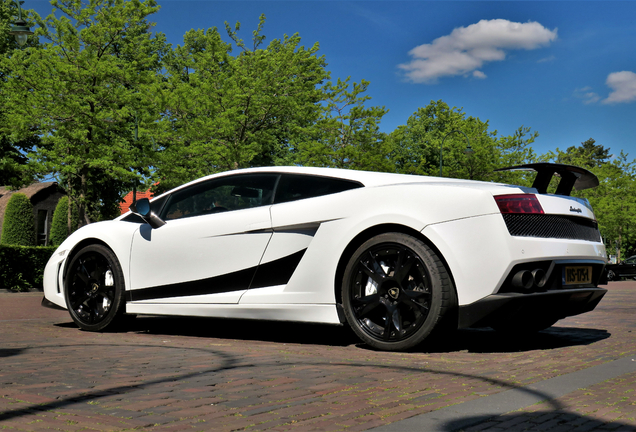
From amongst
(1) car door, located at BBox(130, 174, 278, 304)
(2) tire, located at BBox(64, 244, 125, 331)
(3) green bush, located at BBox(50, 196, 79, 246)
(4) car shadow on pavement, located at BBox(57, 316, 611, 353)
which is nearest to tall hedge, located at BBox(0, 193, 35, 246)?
(3) green bush, located at BBox(50, 196, 79, 246)

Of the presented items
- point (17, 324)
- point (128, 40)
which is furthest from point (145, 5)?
point (17, 324)

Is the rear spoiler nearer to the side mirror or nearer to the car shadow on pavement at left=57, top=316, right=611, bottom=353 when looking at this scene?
the car shadow on pavement at left=57, top=316, right=611, bottom=353

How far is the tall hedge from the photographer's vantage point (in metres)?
30.1

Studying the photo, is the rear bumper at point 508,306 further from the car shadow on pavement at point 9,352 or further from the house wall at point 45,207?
the house wall at point 45,207

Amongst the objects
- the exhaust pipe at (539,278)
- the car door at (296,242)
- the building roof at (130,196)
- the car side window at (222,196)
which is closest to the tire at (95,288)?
the car side window at (222,196)

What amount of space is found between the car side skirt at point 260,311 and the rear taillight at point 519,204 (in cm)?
144

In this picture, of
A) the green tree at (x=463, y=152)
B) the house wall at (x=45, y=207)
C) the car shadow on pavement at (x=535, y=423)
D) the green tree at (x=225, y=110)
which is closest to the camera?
the car shadow on pavement at (x=535, y=423)

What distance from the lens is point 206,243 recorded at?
554 centimetres

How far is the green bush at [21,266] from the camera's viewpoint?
663 inches

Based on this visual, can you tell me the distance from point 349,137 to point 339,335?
945 inches

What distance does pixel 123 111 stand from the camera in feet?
69.3

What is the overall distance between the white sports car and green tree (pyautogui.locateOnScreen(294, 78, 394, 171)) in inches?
896

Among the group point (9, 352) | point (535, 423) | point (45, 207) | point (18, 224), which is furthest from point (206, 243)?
point (45, 207)

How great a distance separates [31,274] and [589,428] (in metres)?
17.1
